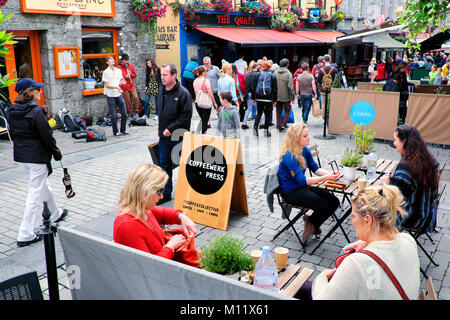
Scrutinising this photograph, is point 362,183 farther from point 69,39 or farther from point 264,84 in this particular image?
point 69,39

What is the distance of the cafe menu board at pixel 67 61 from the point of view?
38.1 feet

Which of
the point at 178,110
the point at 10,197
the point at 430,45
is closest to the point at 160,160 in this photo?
the point at 178,110

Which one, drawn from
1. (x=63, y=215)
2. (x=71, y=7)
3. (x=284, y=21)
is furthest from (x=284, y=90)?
(x=284, y=21)

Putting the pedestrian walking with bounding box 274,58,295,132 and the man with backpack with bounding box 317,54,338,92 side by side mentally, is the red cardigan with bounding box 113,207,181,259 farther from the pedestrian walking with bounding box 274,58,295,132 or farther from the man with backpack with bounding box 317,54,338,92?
the man with backpack with bounding box 317,54,338,92

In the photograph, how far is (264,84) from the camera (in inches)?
441

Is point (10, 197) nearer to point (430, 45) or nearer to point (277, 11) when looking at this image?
point (430, 45)

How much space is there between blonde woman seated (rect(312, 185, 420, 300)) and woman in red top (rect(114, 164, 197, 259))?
46.6 inches

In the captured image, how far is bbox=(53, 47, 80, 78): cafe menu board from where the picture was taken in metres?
11.6

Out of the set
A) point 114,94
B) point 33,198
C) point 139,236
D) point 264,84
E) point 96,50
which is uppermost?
point 96,50

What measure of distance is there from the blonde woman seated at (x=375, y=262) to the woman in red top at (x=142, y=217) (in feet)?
3.88

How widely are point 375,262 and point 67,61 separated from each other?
11305 millimetres

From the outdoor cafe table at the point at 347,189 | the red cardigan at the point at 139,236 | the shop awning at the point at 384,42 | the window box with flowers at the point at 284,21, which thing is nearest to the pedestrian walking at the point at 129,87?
the outdoor cafe table at the point at 347,189

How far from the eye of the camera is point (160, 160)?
6.75m

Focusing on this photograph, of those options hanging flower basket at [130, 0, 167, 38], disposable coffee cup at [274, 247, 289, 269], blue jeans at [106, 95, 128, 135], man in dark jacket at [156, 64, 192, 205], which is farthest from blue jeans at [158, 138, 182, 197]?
hanging flower basket at [130, 0, 167, 38]
